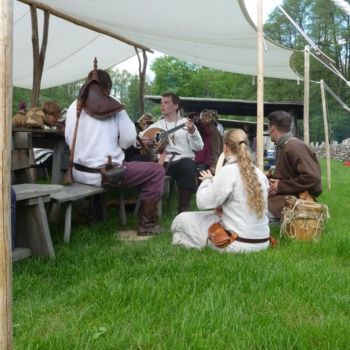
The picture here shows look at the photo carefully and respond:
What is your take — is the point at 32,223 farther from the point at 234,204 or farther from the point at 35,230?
the point at 234,204

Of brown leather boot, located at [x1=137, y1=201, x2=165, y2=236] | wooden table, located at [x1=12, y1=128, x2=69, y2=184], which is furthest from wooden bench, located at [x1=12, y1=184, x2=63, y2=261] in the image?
wooden table, located at [x1=12, y1=128, x2=69, y2=184]

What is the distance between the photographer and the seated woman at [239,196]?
3.45 meters

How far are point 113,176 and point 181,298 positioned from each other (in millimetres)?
1778

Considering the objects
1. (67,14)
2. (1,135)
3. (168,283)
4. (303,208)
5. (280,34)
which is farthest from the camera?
(280,34)

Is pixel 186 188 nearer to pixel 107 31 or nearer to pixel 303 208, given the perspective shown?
pixel 303 208

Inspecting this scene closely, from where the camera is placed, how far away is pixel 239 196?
11.4ft

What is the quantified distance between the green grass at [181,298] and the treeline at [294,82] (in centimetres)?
3665

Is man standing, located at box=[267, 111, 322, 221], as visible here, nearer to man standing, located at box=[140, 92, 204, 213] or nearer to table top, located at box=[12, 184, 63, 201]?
man standing, located at box=[140, 92, 204, 213]

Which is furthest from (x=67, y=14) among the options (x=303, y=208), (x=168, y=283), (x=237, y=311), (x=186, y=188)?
(x=237, y=311)

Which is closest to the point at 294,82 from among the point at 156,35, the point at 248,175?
the point at 156,35

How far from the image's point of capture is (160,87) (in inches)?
1869

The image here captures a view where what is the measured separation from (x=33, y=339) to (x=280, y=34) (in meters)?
49.0

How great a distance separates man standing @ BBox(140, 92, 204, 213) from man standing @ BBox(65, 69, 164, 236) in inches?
38.0

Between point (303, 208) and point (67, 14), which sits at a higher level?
point (67, 14)
